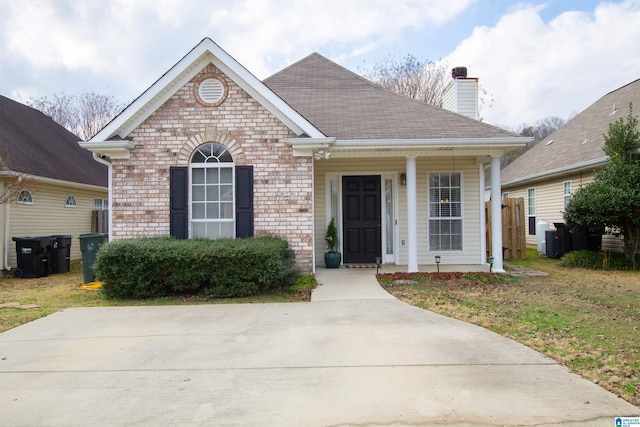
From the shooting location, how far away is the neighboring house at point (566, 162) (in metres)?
14.5

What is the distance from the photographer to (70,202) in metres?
15.4

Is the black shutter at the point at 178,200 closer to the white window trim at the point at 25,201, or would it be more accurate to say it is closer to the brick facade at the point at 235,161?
the brick facade at the point at 235,161

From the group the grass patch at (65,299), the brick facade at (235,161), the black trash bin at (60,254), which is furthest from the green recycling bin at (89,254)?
the black trash bin at (60,254)

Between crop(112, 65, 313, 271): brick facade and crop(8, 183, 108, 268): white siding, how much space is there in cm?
499

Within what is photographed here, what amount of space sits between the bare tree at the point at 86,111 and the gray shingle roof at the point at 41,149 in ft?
54.3

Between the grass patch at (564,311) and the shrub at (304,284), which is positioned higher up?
the shrub at (304,284)

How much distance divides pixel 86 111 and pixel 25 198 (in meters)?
24.0

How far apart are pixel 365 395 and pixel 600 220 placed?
998cm

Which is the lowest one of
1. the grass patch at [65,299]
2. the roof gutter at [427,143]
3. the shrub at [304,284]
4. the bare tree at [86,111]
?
the grass patch at [65,299]

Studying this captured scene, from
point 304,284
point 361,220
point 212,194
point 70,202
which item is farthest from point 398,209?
point 70,202

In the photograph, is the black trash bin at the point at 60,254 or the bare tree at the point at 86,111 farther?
the bare tree at the point at 86,111

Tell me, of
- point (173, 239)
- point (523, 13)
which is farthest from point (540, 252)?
point (173, 239)

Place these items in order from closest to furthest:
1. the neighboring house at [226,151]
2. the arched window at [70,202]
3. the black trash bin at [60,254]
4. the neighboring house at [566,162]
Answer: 1. the neighboring house at [226,151]
2. the black trash bin at [60,254]
3. the neighboring house at [566,162]
4. the arched window at [70,202]

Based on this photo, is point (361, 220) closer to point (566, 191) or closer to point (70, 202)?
point (566, 191)
